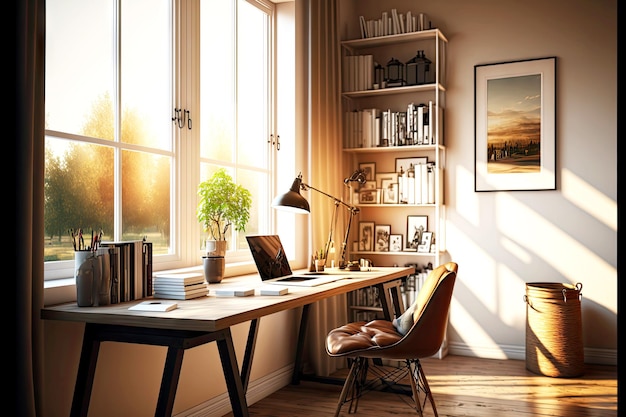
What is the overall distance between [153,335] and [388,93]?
3267 mm

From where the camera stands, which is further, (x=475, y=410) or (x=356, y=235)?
(x=356, y=235)

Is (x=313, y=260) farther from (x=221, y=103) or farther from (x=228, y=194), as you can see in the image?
(x=221, y=103)

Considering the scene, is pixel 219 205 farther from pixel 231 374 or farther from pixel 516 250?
pixel 516 250

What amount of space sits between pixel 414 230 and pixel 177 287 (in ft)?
8.73

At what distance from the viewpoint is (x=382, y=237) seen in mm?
4883

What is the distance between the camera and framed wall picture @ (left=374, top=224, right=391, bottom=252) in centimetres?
486

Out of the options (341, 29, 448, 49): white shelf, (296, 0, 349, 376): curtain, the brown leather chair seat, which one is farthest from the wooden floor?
(341, 29, 448, 49): white shelf

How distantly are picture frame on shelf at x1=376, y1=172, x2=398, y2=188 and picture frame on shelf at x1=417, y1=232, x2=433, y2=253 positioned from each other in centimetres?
48

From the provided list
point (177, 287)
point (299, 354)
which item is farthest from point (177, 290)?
point (299, 354)

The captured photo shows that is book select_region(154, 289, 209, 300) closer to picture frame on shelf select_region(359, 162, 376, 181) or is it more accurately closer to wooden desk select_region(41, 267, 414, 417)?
wooden desk select_region(41, 267, 414, 417)

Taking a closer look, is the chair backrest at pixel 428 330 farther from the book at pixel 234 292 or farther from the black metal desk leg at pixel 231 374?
the black metal desk leg at pixel 231 374

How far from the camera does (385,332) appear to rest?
3.10 meters
